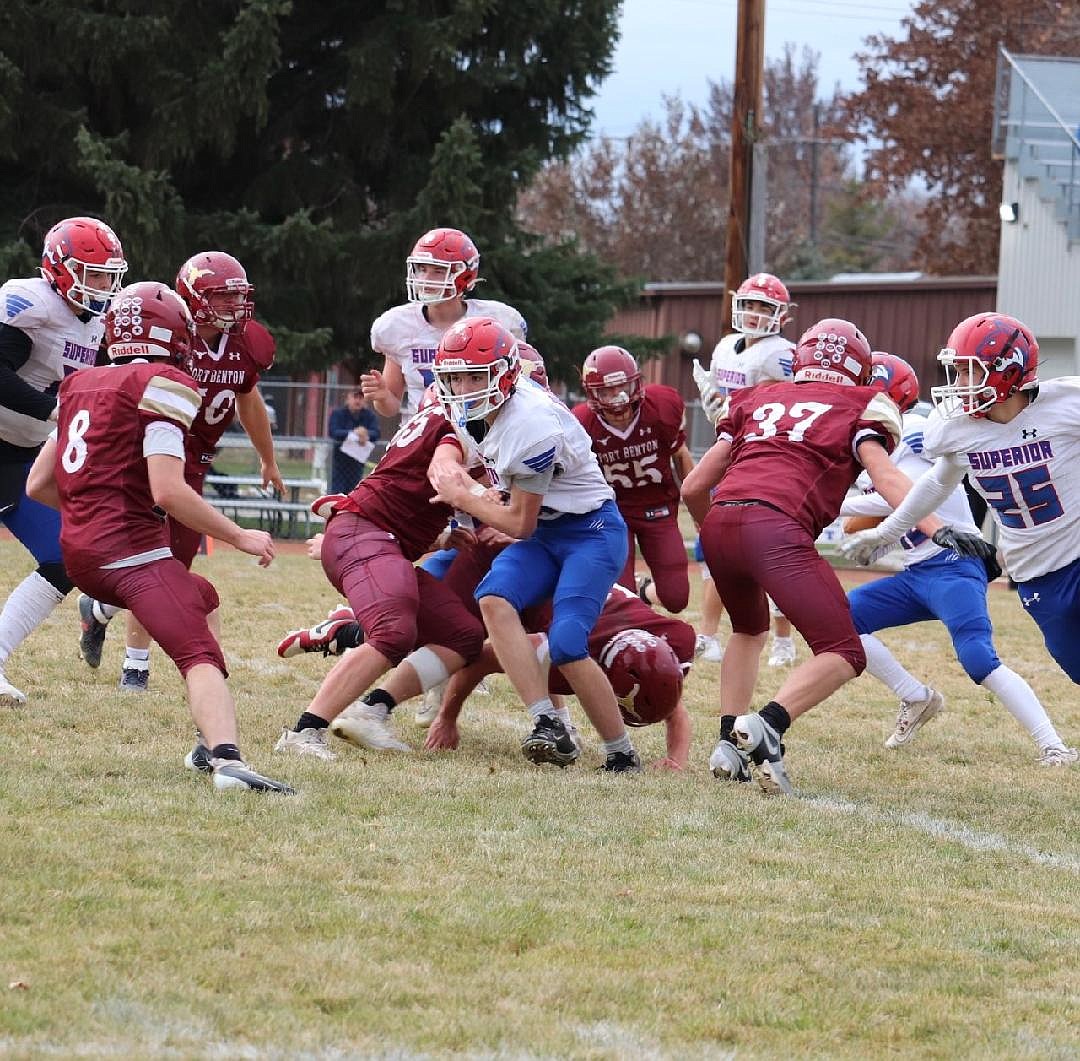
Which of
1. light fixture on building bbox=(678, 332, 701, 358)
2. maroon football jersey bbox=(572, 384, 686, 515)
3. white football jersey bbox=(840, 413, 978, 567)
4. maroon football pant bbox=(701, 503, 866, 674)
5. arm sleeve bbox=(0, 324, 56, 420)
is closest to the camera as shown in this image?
maroon football pant bbox=(701, 503, 866, 674)

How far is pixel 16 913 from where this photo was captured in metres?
3.83

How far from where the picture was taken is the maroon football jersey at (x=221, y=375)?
7.13 meters

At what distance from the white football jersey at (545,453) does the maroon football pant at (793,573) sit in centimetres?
54

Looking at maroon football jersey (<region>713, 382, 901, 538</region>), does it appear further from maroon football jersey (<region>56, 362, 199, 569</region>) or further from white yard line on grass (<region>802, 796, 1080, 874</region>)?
maroon football jersey (<region>56, 362, 199, 569</region>)

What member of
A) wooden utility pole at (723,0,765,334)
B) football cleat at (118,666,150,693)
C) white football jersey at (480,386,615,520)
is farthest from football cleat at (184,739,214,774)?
wooden utility pole at (723,0,765,334)

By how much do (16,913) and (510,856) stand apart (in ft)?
4.51

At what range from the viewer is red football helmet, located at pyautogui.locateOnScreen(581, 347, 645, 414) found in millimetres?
7555

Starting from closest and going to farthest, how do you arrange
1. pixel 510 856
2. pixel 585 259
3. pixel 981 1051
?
1. pixel 981 1051
2. pixel 510 856
3. pixel 585 259

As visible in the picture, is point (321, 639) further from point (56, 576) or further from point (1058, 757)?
point (1058, 757)

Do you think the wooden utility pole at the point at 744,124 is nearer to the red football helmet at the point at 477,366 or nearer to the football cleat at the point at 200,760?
the red football helmet at the point at 477,366

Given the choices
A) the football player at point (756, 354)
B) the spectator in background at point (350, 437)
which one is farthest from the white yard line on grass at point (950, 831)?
the spectator in background at point (350, 437)

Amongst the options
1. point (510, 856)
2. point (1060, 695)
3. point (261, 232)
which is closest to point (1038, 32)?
point (261, 232)

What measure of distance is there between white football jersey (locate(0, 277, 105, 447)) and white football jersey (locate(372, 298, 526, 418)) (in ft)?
4.64

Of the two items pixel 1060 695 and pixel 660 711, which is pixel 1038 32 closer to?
pixel 1060 695
